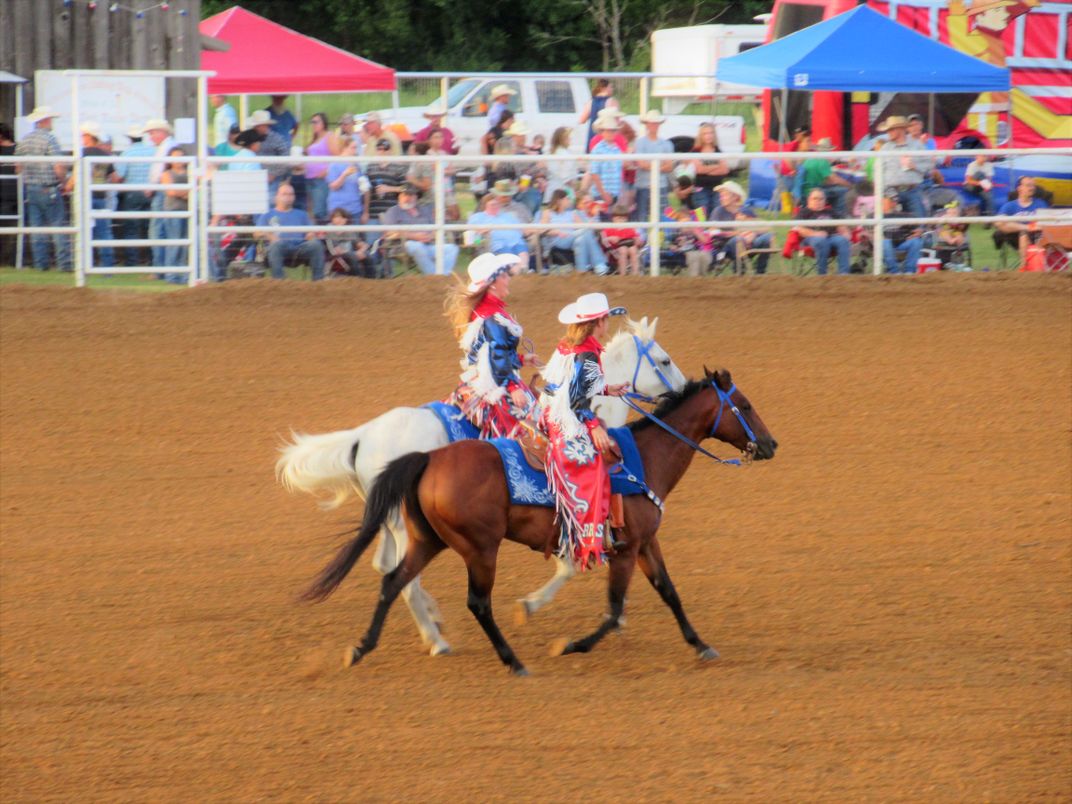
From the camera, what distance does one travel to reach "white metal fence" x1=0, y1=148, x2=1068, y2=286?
13.2 meters

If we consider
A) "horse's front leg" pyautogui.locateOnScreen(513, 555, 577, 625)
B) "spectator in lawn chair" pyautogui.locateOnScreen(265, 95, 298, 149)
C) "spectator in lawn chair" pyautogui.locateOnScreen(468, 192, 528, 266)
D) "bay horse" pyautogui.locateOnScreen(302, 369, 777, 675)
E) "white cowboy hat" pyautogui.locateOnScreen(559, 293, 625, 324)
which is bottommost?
"horse's front leg" pyautogui.locateOnScreen(513, 555, 577, 625)

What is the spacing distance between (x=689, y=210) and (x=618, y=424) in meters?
6.69

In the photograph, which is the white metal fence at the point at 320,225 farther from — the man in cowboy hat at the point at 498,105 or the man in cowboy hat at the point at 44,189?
the man in cowboy hat at the point at 498,105

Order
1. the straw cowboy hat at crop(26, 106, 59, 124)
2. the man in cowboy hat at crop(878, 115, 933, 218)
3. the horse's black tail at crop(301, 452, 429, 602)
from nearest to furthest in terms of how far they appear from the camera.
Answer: the horse's black tail at crop(301, 452, 429, 602), the man in cowboy hat at crop(878, 115, 933, 218), the straw cowboy hat at crop(26, 106, 59, 124)

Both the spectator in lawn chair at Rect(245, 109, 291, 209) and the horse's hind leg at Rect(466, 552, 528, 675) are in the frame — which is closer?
the horse's hind leg at Rect(466, 552, 528, 675)

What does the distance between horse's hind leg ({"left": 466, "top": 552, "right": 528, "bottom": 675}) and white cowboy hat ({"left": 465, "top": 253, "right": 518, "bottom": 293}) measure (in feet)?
4.26

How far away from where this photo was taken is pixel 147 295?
13.3 m

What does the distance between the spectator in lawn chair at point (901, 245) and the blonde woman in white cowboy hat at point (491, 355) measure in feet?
27.1

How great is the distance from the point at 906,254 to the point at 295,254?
6038 millimetres

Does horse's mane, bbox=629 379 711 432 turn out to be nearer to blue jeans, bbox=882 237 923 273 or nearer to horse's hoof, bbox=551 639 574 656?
horse's hoof, bbox=551 639 574 656

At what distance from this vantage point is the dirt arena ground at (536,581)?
556cm

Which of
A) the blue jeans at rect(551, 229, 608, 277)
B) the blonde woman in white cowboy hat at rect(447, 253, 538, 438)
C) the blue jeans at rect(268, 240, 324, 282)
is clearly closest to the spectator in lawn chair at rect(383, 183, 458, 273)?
the blue jeans at rect(268, 240, 324, 282)

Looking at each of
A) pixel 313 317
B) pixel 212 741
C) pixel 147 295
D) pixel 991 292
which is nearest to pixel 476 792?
pixel 212 741

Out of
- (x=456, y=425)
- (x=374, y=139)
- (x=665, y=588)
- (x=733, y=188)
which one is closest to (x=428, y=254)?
(x=374, y=139)
